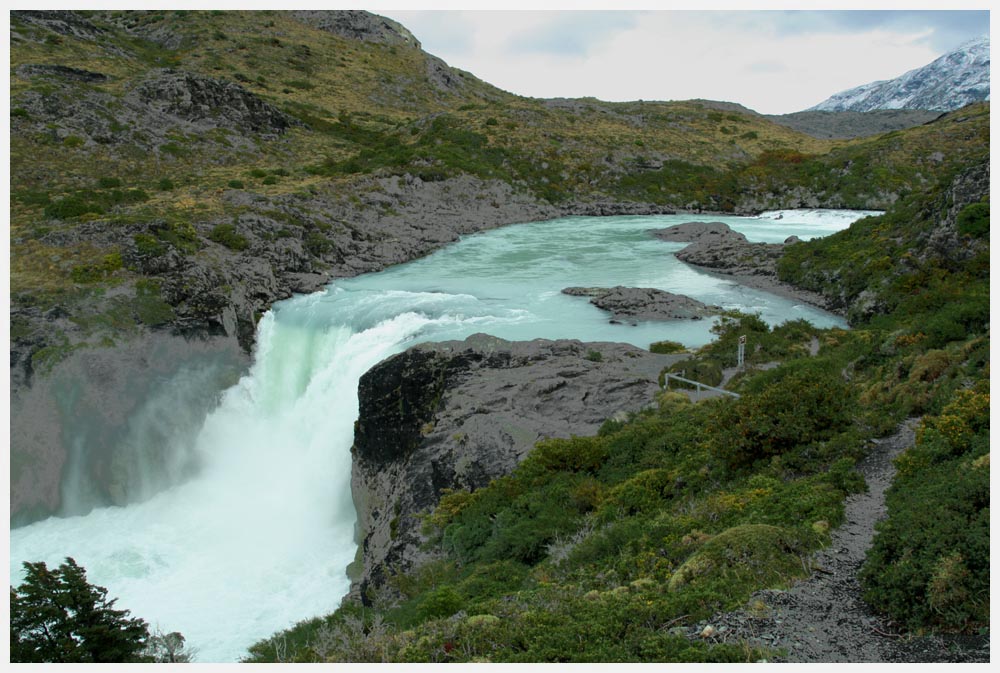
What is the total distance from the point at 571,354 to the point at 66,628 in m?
16.1

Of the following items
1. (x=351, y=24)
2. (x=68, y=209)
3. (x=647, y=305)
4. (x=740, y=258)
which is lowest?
(x=647, y=305)

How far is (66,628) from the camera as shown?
11023 mm

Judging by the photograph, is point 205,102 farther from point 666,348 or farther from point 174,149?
point 666,348

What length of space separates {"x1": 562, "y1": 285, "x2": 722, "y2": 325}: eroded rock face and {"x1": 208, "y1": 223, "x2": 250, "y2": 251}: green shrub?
20074mm

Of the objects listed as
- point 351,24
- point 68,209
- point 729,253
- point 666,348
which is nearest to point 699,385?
point 666,348

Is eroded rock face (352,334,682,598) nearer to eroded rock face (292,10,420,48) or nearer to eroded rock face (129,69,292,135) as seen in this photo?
eroded rock face (129,69,292,135)

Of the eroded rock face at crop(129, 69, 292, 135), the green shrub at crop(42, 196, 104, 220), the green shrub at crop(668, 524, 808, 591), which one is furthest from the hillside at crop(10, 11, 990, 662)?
the green shrub at crop(42, 196, 104, 220)

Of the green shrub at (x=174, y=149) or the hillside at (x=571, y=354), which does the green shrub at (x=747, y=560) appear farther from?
the green shrub at (x=174, y=149)

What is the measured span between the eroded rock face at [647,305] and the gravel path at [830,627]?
2223 centimetres

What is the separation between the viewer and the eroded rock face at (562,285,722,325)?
31469mm

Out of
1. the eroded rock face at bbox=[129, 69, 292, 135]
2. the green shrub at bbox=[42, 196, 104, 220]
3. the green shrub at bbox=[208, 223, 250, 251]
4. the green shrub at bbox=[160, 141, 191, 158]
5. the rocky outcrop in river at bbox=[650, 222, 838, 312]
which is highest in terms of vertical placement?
the eroded rock face at bbox=[129, 69, 292, 135]

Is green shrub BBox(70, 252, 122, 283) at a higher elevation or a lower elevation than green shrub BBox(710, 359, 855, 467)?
higher

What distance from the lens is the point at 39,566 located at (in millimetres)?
12055

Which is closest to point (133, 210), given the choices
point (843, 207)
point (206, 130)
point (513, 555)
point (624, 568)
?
point (206, 130)
